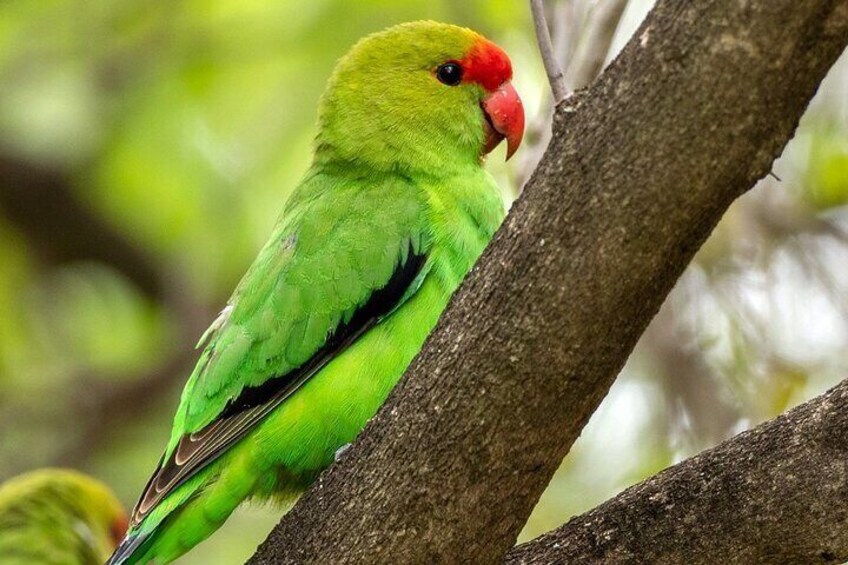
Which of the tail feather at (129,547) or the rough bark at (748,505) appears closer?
the rough bark at (748,505)

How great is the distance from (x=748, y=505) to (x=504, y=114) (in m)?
1.94

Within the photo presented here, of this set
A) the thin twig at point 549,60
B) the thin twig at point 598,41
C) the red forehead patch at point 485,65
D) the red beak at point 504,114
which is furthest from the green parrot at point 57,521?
the thin twig at point 549,60

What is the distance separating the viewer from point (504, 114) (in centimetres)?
434

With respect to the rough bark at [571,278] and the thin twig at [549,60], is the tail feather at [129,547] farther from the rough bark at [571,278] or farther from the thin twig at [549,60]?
the thin twig at [549,60]

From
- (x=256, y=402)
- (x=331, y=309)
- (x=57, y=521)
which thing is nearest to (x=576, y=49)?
(x=331, y=309)

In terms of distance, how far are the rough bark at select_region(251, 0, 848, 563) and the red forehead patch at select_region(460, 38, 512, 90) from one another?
1788 millimetres

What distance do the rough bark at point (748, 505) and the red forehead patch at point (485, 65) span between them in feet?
6.06

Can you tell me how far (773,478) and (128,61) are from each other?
15.6 feet

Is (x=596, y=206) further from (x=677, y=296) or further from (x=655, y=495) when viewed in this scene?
(x=677, y=296)

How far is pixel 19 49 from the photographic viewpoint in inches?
256

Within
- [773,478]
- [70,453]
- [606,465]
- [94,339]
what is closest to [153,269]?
[94,339]

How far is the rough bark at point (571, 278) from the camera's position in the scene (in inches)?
89.1

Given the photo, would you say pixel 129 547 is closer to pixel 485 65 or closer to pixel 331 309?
pixel 331 309

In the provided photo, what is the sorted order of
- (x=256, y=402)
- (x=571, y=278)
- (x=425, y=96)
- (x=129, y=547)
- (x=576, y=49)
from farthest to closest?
(x=576, y=49) < (x=425, y=96) < (x=256, y=402) < (x=129, y=547) < (x=571, y=278)
